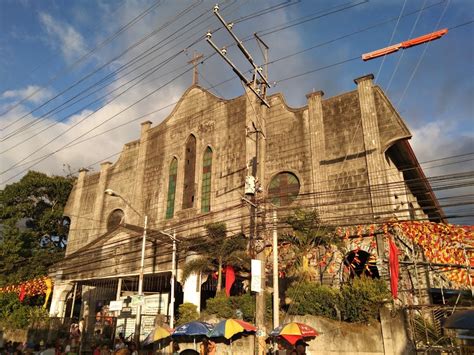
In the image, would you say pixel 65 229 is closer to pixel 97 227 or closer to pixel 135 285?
pixel 97 227

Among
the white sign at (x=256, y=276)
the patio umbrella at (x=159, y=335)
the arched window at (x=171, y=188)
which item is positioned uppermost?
the arched window at (x=171, y=188)

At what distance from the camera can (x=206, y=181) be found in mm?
29281

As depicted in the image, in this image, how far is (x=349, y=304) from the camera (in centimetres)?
1673

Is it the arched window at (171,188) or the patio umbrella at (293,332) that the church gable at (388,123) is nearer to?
the patio umbrella at (293,332)

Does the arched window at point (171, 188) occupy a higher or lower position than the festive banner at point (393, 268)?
higher

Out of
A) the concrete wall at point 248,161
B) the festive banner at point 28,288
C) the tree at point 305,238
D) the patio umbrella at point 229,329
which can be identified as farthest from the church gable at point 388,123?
the festive banner at point 28,288

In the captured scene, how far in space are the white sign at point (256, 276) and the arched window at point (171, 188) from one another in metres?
18.1

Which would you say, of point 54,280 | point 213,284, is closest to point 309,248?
point 213,284

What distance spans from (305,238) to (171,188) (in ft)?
46.1

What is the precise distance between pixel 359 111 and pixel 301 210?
667 cm

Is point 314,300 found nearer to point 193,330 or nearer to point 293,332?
point 293,332

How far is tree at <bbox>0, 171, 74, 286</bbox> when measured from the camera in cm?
3703

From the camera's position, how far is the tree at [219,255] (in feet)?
69.7

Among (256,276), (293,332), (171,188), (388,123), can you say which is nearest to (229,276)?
(293,332)
